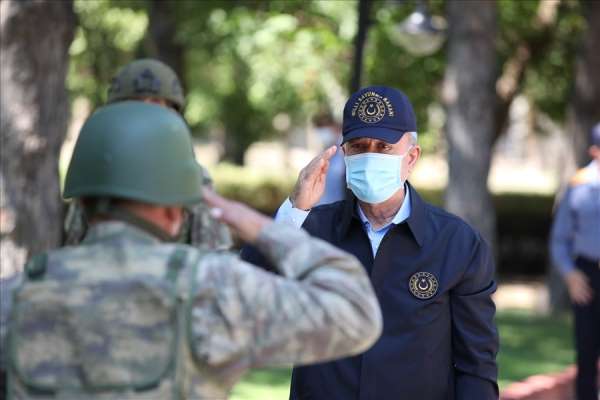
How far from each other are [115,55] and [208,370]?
922 inches

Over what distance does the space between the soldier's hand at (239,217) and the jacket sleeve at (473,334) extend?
5.53ft

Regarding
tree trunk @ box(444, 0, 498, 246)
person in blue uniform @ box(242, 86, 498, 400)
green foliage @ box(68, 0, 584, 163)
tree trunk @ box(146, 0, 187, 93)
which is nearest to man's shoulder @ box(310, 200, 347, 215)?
person in blue uniform @ box(242, 86, 498, 400)

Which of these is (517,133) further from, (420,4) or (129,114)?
(129,114)

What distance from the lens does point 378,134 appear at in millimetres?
4461

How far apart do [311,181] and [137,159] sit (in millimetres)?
1525

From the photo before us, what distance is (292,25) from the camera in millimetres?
17969

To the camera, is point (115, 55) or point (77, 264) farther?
point (115, 55)

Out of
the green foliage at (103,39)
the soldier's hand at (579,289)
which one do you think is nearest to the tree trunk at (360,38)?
the soldier's hand at (579,289)

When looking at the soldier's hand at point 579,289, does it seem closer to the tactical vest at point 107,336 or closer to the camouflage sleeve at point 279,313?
the camouflage sleeve at point 279,313

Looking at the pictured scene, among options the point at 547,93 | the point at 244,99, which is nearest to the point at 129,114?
the point at 547,93

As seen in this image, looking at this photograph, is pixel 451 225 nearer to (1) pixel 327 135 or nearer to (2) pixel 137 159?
(2) pixel 137 159

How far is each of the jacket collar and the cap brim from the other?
0.75 ft

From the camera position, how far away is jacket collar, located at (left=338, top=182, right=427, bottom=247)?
436cm

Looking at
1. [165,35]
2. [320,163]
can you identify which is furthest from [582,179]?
[165,35]
